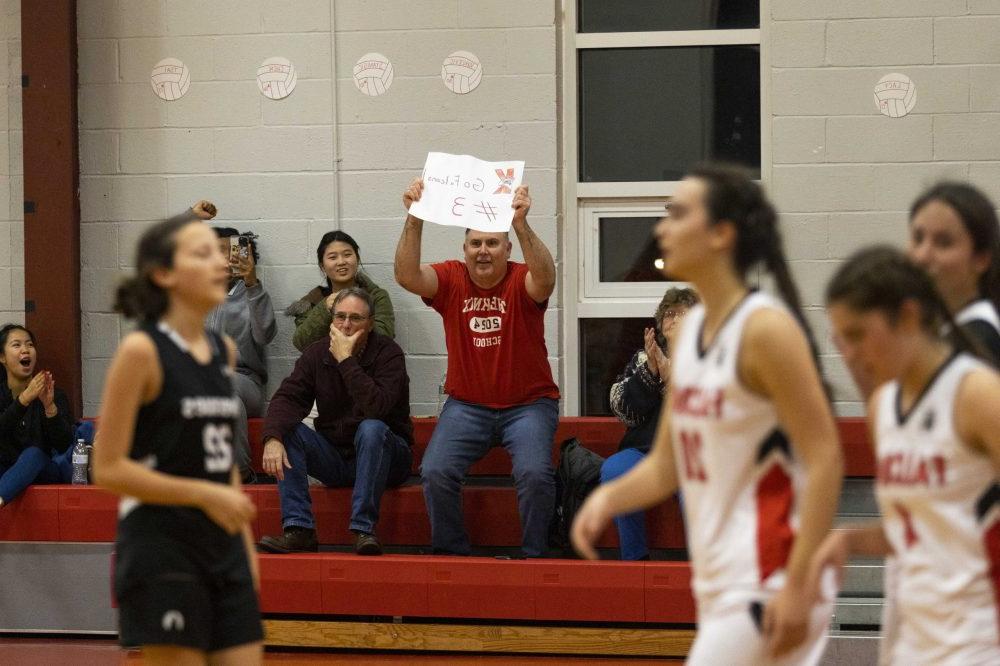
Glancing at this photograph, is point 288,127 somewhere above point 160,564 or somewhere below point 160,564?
above

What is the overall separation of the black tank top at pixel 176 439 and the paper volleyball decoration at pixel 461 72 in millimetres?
4025

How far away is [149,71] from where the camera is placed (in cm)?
661

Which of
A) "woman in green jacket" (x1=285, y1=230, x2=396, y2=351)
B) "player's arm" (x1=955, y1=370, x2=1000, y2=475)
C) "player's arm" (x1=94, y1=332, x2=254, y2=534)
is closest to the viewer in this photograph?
"player's arm" (x1=955, y1=370, x2=1000, y2=475)

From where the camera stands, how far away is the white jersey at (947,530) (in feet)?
Answer: 7.00

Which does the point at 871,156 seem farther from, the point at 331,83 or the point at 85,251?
the point at 85,251

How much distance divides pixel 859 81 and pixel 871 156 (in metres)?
0.38

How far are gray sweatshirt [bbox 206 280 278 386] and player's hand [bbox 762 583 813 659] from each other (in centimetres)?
447

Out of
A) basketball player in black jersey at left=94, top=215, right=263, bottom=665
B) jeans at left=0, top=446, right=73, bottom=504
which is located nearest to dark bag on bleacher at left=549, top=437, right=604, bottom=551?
jeans at left=0, top=446, right=73, bottom=504

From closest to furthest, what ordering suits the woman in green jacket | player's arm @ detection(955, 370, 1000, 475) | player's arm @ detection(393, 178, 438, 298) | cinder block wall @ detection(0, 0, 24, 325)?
player's arm @ detection(955, 370, 1000, 475) < player's arm @ detection(393, 178, 438, 298) < the woman in green jacket < cinder block wall @ detection(0, 0, 24, 325)

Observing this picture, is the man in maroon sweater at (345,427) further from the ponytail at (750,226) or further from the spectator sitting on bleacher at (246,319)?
the ponytail at (750,226)

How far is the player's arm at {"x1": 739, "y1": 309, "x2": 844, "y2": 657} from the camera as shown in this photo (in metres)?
2.09

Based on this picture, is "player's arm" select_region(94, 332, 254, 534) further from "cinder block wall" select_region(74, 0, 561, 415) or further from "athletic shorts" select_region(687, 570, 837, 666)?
"cinder block wall" select_region(74, 0, 561, 415)

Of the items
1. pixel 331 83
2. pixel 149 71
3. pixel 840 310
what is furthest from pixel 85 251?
pixel 840 310

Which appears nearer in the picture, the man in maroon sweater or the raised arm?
the raised arm
